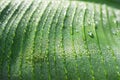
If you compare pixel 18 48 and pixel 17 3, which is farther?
pixel 17 3

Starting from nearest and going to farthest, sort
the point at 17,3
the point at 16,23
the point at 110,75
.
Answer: the point at 110,75 < the point at 16,23 < the point at 17,3

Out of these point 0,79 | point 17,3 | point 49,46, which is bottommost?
point 0,79

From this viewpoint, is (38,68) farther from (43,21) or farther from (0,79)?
(43,21)

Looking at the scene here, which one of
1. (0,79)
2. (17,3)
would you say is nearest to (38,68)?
(0,79)

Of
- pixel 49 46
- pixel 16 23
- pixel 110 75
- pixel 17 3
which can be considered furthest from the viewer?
pixel 17 3

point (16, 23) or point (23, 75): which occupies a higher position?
point (16, 23)

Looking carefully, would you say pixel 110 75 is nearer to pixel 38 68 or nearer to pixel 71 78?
pixel 71 78

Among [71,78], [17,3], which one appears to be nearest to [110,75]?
[71,78]
